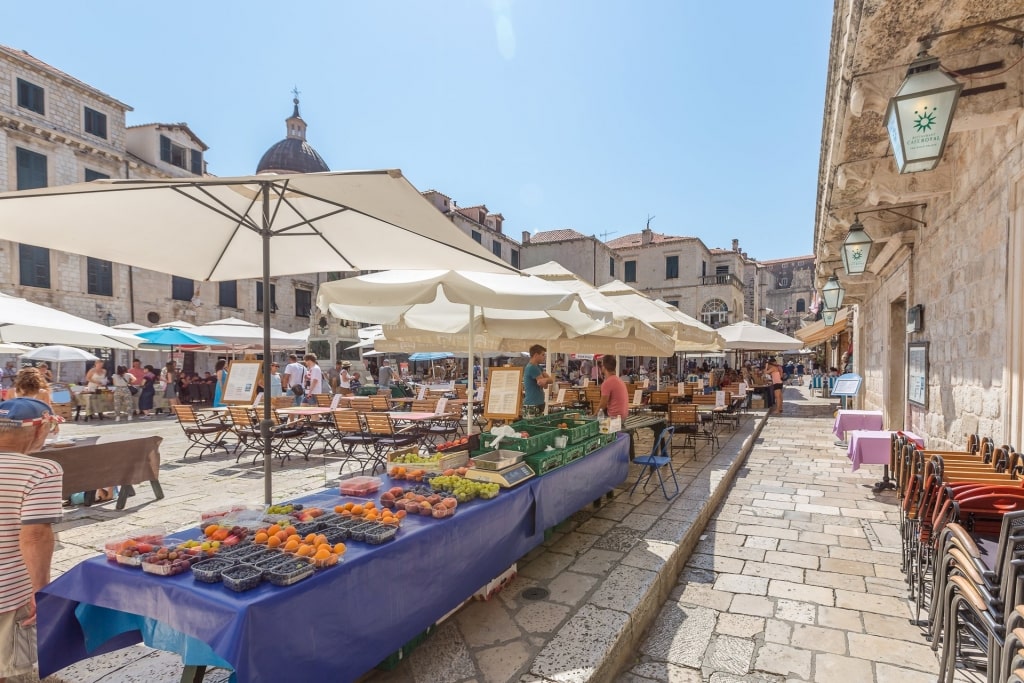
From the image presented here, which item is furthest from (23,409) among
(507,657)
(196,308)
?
(196,308)

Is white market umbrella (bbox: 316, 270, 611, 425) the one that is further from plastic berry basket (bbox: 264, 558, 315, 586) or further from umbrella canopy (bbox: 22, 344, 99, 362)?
umbrella canopy (bbox: 22, 344, 99, 362)

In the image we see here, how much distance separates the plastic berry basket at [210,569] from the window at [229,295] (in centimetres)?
2637

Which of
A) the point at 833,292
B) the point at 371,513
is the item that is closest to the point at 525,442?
the point at 371,513

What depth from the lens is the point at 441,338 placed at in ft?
25.5

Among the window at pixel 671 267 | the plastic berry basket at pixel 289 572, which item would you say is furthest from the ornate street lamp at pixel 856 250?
the window at pixel 671 267

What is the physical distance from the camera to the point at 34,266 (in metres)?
18.0

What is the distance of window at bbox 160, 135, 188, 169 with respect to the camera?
76.5 feet

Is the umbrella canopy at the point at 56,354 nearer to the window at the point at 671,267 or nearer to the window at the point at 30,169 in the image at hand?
the window at the point at 30,169

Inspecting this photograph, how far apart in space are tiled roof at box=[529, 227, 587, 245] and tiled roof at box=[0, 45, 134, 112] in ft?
87.9

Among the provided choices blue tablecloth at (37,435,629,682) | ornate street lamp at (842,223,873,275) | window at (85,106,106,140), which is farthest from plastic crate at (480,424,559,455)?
window at (85,106,106,140)

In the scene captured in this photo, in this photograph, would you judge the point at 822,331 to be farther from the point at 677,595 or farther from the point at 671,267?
the point at 671,267

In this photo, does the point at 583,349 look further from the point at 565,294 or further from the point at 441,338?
the point at 565,294

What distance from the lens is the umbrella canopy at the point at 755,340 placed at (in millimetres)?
15070

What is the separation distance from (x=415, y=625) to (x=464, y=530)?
1.70ft
